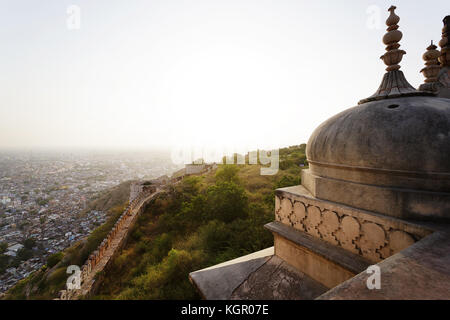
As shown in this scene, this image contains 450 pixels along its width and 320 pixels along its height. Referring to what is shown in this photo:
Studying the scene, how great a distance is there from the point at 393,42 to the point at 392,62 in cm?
26

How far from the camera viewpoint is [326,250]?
2.25 m

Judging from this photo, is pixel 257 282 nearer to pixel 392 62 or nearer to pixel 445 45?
pixel 392 62

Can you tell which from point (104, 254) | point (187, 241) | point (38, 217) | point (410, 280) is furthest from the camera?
point (38, 217)

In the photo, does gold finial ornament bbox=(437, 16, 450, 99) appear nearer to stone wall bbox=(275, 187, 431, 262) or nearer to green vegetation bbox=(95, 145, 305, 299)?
stone wall bbox=(275, 187, 431, 262)

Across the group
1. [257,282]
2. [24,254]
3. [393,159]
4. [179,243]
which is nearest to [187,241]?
[179,243]

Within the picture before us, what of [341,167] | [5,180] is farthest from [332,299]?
[5,180]

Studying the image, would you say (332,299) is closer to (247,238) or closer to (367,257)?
(367,257)

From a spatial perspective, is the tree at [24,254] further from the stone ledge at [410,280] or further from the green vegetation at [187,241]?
the stone ledge at [410,280]

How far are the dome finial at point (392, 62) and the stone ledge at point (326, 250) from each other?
1.97 m

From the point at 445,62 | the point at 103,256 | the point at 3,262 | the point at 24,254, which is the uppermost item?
the point at 445,62

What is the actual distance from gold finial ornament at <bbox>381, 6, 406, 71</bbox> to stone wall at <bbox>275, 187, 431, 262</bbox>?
7.22ft

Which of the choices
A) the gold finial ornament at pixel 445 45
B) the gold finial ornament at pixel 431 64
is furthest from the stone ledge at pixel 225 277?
the gold finial ornament at pixel 445 45

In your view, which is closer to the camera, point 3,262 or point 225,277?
point 225,277

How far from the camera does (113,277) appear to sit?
9688 millimetres
